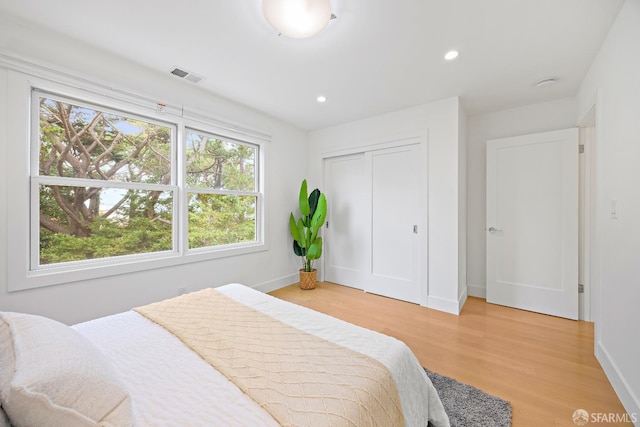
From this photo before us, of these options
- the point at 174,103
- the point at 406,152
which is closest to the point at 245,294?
the point at 174,103

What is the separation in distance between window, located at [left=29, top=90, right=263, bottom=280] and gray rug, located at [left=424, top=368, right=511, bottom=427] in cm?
243

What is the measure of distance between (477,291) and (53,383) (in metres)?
3.84

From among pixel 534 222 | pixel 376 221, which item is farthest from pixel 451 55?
pixel 534 222

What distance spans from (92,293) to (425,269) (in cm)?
319

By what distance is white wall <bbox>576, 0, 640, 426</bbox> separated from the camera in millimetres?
1416

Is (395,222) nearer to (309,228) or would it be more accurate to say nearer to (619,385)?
(309,228)

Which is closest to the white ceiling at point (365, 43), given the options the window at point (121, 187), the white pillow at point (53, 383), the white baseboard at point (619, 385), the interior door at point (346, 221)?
the window at point (121, 187)

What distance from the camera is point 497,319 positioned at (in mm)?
2641

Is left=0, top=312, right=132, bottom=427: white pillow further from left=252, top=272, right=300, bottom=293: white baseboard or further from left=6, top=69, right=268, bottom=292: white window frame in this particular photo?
left=252, top=272, right=300, bottom=293: white baseboard

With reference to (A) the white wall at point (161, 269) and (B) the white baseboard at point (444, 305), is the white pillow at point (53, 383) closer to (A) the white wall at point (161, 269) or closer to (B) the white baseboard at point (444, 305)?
(A) the white wall at point (161, 269)

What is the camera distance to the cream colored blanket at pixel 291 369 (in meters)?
0.81

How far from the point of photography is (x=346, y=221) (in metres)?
3.80

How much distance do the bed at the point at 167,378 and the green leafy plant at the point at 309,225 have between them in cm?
217

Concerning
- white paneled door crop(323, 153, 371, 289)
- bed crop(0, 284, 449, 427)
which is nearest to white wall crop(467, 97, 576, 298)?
white paneled door crop(323, 153, 371, 289)
